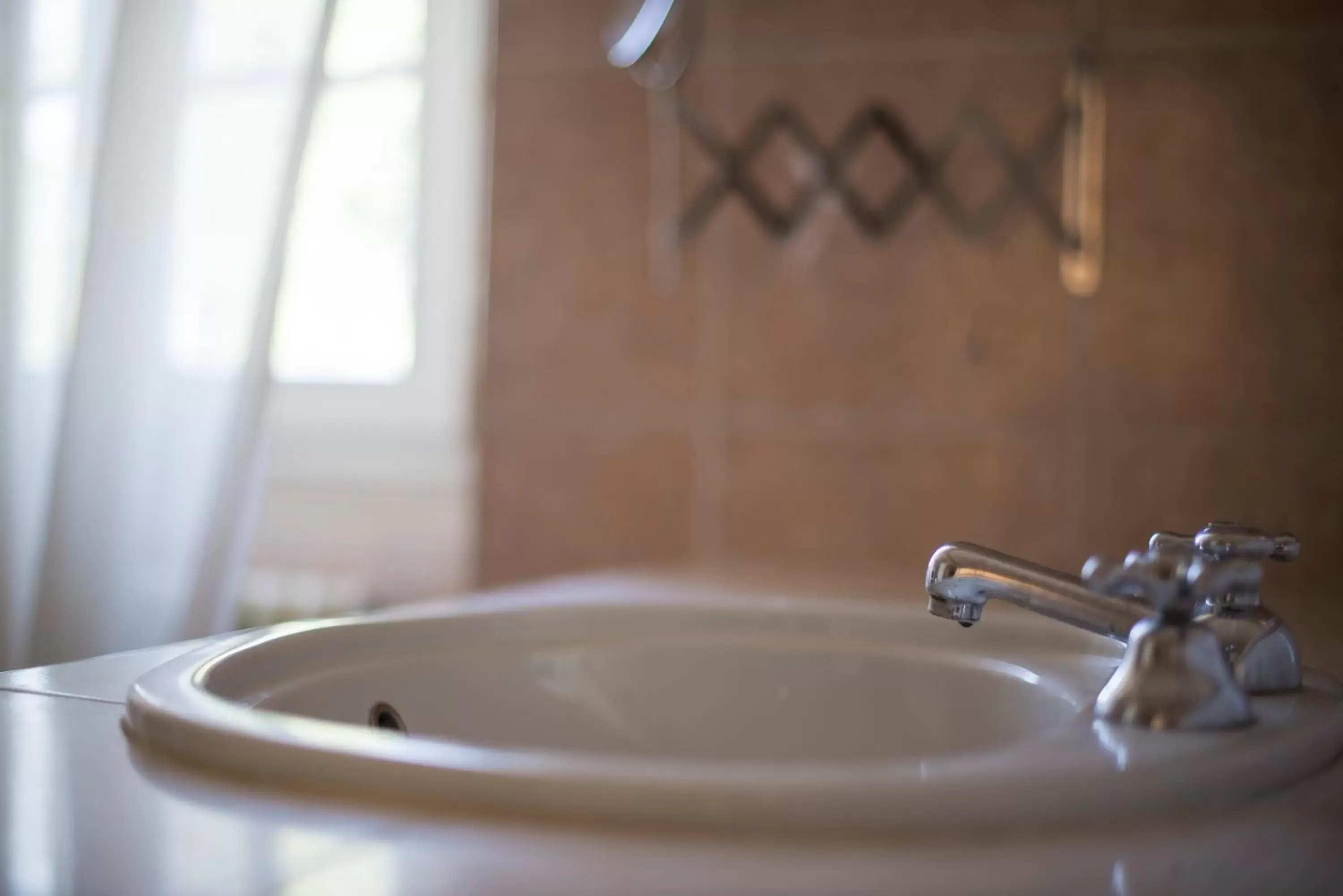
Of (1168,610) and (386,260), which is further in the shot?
(386,260)

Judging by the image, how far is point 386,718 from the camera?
30.2 inches

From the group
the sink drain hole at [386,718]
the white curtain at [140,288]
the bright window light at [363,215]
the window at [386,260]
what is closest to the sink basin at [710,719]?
the sink drain hole at [386,718]

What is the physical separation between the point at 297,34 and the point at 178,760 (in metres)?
1.05

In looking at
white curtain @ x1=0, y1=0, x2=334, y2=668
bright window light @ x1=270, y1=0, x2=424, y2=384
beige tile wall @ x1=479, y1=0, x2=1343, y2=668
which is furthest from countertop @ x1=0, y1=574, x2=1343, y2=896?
bright window light @ x1=270, y1=0, x2=424, y2=384

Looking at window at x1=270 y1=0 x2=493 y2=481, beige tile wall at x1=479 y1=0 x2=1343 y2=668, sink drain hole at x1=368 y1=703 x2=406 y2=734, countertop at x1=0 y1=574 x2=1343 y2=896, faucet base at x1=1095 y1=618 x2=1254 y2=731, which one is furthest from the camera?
window at x1=270 y1=0 x2=493 y2=481

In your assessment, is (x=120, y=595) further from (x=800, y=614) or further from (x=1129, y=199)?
(x=1129, y=199)

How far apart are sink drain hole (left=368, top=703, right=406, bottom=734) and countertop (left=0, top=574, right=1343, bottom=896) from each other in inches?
10.4

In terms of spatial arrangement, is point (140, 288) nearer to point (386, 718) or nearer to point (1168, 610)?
point (386, 718)

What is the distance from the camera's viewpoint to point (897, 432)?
1463mm

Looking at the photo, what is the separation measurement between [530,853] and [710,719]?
0.48m

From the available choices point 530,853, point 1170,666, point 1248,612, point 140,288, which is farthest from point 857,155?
point 530,853

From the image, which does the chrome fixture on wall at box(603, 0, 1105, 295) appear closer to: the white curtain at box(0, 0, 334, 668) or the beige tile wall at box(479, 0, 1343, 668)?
the beige tile wall at box(479, 0, 1343, 668)

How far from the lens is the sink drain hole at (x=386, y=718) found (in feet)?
2.49

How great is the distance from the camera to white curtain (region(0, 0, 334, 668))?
136cm
